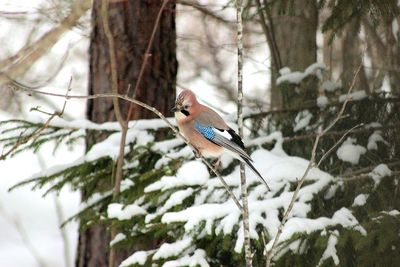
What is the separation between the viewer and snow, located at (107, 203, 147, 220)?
15.5 ft

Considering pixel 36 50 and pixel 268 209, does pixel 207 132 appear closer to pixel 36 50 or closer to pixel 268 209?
pixel 268 209

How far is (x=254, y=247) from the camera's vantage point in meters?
4.31

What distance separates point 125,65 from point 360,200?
2.47 m

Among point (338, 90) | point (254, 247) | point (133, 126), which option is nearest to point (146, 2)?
point (133, 126)

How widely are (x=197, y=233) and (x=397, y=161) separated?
4.74 feet

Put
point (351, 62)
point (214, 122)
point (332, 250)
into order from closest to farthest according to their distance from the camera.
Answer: point (332, 250) → point (214, 122) → point (351, 62)

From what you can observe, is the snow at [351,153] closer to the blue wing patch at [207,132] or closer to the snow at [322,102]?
the snow at [322,102]

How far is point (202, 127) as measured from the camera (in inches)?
167

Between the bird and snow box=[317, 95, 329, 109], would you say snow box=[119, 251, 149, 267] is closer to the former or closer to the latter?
the bird

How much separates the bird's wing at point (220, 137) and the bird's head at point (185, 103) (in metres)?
0.09

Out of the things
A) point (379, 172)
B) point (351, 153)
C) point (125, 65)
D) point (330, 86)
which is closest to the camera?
point (379, 172)

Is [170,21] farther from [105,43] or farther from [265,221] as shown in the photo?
[265,221]

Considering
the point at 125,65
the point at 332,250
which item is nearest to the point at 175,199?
the point at 332,250

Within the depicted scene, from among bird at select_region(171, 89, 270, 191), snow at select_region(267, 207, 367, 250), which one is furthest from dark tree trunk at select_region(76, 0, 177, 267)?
snow at select_region(267, 207, 367, 250)
